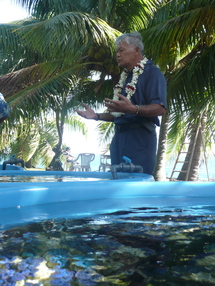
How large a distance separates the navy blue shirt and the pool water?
50.3 inches

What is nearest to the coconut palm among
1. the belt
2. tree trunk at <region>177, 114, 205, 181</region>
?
tree trunk at <region>177, 114, 205, 181</region>

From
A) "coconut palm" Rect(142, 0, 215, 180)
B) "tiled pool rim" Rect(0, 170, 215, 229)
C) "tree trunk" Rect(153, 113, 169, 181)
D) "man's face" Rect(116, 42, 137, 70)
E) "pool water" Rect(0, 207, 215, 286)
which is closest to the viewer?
"pool water" Rect(0, 207, 215, 286)

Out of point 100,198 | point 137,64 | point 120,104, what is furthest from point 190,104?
point 100,198

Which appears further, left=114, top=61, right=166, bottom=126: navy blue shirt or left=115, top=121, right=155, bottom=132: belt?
left=115, top=121, right=155, bottom=132: belt

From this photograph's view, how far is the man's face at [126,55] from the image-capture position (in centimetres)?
291

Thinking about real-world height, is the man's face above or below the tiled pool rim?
above

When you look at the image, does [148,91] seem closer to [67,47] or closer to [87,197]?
[87,197]

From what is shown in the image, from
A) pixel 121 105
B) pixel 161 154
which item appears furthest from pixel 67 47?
pixel 121 105

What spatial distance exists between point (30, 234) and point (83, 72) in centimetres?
886

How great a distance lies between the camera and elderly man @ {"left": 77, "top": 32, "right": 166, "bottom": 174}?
2687mm

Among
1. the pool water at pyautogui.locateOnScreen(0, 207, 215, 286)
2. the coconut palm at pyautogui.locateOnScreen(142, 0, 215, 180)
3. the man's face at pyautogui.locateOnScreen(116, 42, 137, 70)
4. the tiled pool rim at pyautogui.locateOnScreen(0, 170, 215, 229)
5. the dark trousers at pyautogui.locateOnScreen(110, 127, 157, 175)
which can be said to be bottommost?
the pool water at pyautogui.locateOnScreen(0, 207, 215, 286)

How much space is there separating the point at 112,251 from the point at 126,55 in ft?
6.86

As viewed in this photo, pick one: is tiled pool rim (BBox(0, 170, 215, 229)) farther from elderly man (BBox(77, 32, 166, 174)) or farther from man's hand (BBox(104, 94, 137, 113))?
elderly man (BBox(77, 32, 166, 174))

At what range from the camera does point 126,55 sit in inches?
115
